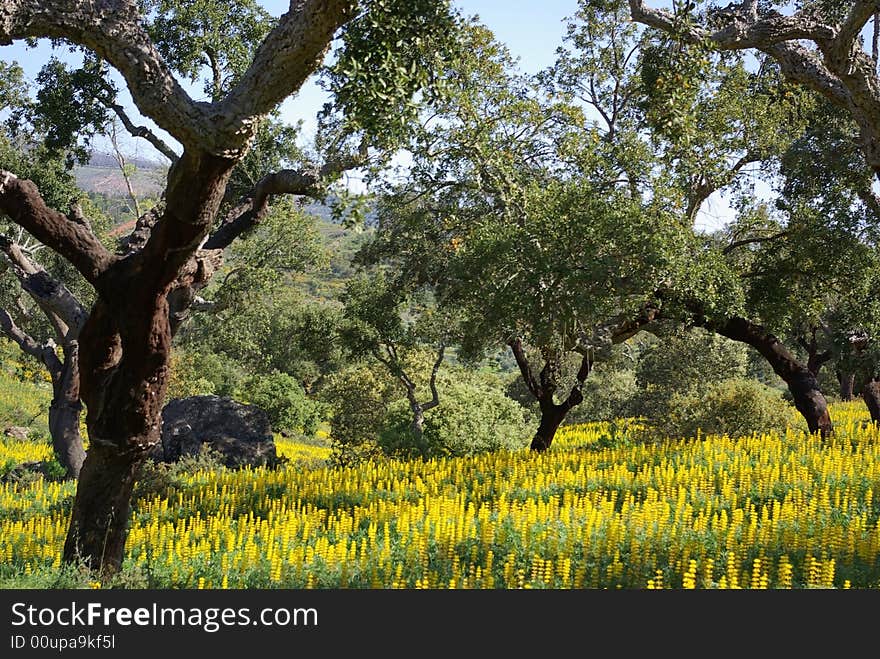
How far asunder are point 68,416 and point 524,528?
13239 mm

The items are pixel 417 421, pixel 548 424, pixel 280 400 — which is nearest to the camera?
pixel 548 424

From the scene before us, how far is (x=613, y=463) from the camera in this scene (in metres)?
12.4

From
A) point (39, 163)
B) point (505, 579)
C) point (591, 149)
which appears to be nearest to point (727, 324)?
point (591, 149)

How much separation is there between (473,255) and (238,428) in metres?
8.81

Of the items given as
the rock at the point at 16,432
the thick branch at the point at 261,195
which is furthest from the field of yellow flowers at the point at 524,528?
the rock at the point at 16,432

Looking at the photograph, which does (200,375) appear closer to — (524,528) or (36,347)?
(36,347)

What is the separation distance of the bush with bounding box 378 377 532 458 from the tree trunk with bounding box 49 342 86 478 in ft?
25.2

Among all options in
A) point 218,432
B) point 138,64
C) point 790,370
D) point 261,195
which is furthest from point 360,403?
point 138,64

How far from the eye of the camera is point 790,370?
1625 centimetres

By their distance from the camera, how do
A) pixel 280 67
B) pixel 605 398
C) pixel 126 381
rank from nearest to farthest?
pixel 280 67 → pixel 126 381 → pixel 605 398

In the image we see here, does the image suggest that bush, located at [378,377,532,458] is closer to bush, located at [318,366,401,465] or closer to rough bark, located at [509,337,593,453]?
rough bark, located at [509,337,593,453]

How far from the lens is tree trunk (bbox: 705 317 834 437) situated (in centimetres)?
1590

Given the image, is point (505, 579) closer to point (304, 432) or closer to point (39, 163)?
point (39, 163)

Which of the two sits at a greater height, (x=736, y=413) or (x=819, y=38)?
(x=819, y=38)
